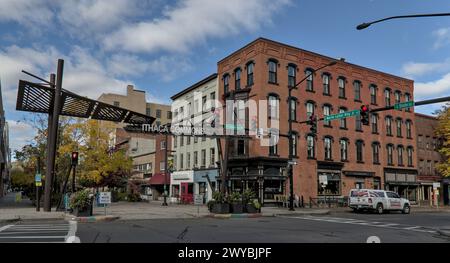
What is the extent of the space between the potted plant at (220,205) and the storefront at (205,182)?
16.7 metres

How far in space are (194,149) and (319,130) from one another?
46.6 feet

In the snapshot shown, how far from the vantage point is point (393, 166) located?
48.1m

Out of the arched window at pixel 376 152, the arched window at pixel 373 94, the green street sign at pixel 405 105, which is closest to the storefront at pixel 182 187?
the arched window at pixel 376 152

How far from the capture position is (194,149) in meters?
48.4

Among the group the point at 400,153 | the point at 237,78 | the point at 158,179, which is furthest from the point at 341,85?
the point at 158,179

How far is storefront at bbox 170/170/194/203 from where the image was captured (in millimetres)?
46037

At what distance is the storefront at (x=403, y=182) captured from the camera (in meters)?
47.5

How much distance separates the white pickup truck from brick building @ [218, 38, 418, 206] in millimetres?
2856

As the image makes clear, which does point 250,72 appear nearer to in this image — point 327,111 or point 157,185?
point 327,111

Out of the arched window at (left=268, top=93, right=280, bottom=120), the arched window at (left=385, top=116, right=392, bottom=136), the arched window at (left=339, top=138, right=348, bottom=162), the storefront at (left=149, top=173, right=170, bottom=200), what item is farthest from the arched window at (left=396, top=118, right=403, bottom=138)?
the storefront at (left=149, top=173, right=170, bottom=200)

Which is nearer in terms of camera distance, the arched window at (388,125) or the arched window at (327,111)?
the arched window at (327,111)

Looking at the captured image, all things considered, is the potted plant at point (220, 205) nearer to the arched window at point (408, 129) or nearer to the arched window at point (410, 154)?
the arched window at point (410, 154)
